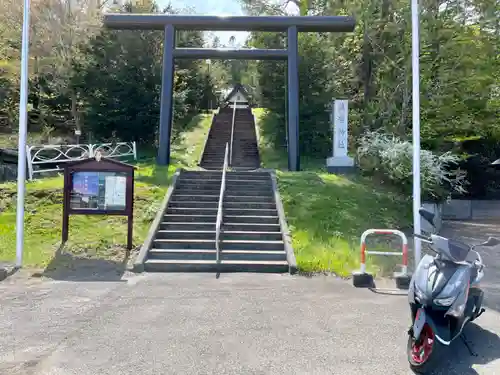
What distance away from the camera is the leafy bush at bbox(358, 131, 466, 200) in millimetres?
14844

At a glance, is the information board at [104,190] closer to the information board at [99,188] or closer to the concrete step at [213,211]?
the information board at [99,188]

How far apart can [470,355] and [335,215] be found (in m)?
7.18

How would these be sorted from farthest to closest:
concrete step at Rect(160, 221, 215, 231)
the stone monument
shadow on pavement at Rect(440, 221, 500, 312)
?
the stone monument, concrete step at Rect(160, 221, 215, 231), shadow on pavement at Rect(440, 221, 500, 312)

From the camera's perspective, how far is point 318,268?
9062mm

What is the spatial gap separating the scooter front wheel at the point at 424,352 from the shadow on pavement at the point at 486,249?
2732mm

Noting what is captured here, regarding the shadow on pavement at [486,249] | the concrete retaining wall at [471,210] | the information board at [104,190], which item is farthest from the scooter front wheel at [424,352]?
the concrete retaining wall at [471,210]

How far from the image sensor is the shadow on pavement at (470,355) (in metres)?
4.82

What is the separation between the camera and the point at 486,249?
41.8 feet

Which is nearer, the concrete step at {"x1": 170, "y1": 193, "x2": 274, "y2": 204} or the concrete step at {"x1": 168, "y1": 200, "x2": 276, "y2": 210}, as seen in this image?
the concrete step at {"x1": 168, "y1": 200, "x2": 276, "y2": 210}

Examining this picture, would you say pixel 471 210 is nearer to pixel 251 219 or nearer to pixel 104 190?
pixel 251 219

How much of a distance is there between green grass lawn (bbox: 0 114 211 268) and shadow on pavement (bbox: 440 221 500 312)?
648 cm

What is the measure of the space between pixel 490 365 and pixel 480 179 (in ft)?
71.2

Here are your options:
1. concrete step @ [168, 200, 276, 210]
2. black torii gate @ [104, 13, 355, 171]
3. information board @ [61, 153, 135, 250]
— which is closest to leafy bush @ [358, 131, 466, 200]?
black torii gate @ [104, 13, 355, 171]

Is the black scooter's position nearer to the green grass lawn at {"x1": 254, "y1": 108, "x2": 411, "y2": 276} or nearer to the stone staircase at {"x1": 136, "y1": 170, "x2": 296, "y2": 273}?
the green grass lawn at {"x1": 254, "y1": 108, "x2": 411, "y2": 276}
